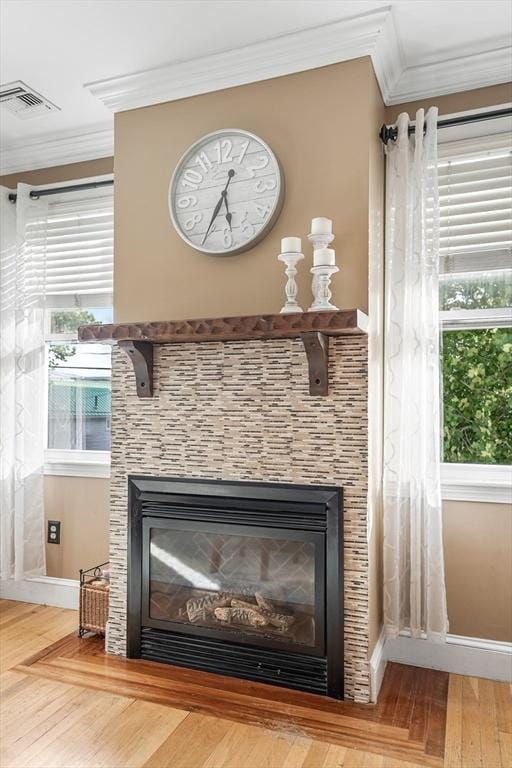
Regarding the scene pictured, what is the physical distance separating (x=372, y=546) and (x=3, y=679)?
5.42ft

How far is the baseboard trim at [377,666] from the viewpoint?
2291 millimetres

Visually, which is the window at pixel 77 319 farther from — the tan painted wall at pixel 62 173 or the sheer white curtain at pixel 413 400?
the sheer white curtain at pixel 413 400

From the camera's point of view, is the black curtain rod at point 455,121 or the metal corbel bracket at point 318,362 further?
the black curtain rod at point 455,121

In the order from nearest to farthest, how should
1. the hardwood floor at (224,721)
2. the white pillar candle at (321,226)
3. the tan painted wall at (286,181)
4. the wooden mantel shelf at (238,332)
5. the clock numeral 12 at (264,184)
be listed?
the hardwood floor at (224,721), the wooden mantel shelf at (238,332), the white pillar candle at (321,226), the tan painted wall at (286,181), the clock numeral 12 at (264,184)

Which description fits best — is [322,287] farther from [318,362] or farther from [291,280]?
[318,362]

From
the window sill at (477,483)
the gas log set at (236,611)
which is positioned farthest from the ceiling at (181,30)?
the gas log set at (236,611)

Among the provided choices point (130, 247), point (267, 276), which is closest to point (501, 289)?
point (267, 276)

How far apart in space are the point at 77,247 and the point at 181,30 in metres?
1.44

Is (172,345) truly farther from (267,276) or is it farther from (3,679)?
(3,679)

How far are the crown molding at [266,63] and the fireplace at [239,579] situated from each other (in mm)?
1742

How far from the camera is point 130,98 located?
2736 millimetres

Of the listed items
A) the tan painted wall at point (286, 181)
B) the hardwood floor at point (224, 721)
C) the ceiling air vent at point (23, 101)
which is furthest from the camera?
the ceiling air vent at point (23, 101)

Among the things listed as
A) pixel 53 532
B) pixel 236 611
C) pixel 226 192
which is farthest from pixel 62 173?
pixel 236 611

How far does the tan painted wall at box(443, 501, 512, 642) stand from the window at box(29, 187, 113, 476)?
1890mm
